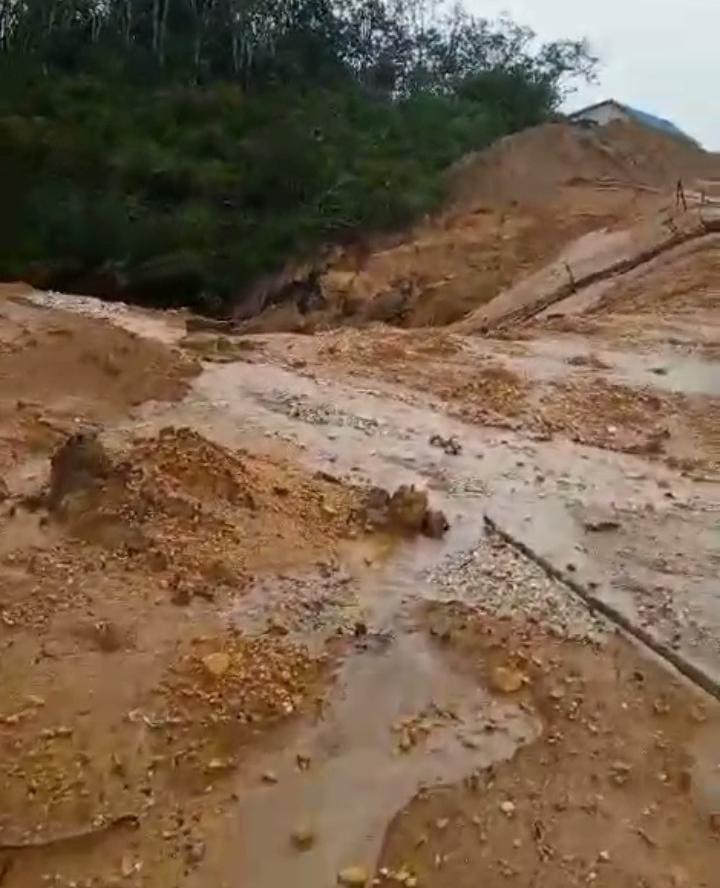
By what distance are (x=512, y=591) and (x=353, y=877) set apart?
132 cm

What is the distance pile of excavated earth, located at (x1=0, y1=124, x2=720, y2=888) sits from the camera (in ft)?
9.80

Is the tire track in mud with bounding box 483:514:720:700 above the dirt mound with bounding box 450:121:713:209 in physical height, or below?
below

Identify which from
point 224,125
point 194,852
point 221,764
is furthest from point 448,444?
point 224,125

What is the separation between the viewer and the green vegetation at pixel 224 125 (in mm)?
12930

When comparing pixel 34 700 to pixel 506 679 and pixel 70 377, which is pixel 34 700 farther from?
pixel 70 377

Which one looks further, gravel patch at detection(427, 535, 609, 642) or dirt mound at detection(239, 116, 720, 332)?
dirt mound at detection(239, 116, 720, 332)

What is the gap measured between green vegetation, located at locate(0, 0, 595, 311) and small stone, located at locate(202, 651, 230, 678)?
898 centimetres

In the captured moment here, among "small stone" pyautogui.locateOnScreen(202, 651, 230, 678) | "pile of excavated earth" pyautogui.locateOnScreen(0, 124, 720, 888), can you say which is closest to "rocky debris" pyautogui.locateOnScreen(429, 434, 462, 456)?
"pile of excavated earth" pyautogui.locateOnScreen(0, 124, 720, 888)

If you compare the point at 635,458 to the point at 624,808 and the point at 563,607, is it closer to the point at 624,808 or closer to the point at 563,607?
the point at 563,607

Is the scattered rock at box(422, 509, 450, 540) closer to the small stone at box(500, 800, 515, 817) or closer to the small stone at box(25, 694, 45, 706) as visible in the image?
the small stone at box(500, 800, 515, 817)

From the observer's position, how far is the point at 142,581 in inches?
151

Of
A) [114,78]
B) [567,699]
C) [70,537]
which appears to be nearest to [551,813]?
[567,699]

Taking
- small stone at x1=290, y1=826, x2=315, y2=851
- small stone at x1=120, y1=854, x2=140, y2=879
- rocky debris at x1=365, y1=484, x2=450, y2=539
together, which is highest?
rocky debris at x1=365, y1=484, x2=450, y2=539

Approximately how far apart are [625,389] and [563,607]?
241cm
